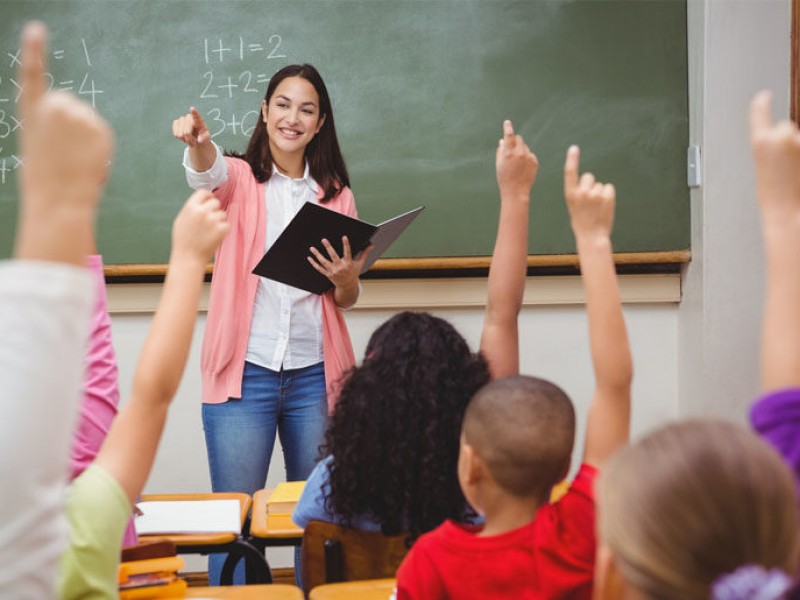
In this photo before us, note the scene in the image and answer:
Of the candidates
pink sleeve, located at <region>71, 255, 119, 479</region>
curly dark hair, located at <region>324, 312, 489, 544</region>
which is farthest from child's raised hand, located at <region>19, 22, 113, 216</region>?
curly dark hair, located at <region>324, 312, 489, 544</region>

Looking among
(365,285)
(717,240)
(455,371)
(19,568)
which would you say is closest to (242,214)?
(365,285)

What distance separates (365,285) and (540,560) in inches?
85.8

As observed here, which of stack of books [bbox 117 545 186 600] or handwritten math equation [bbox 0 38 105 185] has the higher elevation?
handwritten math equation [bbox 0 38 105 185]

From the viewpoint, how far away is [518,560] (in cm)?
138

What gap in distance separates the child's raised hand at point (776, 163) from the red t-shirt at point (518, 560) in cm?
45

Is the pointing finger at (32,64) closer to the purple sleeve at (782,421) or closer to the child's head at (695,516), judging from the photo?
the child's head at (695,516)

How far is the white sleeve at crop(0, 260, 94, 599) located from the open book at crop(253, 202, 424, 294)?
179cm

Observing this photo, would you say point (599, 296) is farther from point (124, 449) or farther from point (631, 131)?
point (631, 131)

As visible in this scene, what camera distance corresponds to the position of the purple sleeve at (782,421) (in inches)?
43.5

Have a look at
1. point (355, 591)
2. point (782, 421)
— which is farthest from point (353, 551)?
point (782, 421)

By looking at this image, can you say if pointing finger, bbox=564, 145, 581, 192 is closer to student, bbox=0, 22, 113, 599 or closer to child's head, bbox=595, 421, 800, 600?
child's head, bbox=595, 421, 800, 600

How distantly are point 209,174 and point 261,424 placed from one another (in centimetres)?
68

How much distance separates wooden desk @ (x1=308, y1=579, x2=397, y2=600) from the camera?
1.62 metres

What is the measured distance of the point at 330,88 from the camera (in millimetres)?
3502
